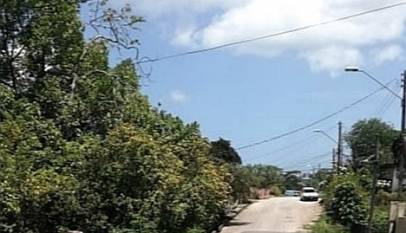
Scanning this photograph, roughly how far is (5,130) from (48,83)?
630cm

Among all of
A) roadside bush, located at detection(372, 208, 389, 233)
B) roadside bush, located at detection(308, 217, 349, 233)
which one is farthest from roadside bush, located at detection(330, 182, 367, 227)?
roadside bush, located at detection(372, 208, 389, 233)

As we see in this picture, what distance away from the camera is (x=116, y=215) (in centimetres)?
3066

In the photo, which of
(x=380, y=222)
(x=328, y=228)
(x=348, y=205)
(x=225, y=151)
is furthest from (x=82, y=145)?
(x=225, y=151)

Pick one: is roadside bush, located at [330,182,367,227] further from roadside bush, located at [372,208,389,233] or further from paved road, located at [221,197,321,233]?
roadside bush, located at [372,208,389,233]

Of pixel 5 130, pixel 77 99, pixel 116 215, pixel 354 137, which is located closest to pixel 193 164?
pixel 77 99

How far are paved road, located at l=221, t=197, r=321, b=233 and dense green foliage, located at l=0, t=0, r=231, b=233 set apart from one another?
9.00m

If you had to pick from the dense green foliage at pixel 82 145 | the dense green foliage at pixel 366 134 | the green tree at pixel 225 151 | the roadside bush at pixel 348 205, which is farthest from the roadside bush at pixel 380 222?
the dense green foliage at pixel 366 134

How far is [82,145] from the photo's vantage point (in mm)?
33188

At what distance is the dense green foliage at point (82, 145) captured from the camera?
96.9ft

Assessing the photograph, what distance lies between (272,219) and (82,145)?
85.3 feet

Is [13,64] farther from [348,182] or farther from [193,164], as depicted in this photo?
[348,182]

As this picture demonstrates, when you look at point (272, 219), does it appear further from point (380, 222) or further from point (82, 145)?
point (82, 145)

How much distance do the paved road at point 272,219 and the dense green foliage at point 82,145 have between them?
8996 millimetres

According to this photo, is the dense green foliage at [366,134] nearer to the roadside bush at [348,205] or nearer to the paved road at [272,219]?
the paved road at [272,219]
